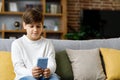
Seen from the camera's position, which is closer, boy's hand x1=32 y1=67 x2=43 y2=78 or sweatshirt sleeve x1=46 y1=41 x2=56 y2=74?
boy's hand x1=32 y1=67 x2=43 y2=78

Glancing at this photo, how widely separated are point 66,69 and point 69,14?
127 inches

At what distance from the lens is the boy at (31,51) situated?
2.27 meters

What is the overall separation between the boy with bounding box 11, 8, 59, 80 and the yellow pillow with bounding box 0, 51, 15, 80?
0.79 ft

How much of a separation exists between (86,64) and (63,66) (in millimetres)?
250

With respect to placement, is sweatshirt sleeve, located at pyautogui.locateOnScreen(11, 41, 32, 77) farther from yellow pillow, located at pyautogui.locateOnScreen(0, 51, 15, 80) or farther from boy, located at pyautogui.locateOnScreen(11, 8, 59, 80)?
yellow pillow, located at pyautogui.locateOnScreen(0, 51, 15, 80)

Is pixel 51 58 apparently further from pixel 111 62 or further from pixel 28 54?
pixel 111 62

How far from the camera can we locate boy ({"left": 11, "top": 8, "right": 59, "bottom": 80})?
2.27 meters

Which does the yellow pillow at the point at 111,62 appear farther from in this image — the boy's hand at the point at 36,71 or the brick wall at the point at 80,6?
the brick wall at the point at 80,6

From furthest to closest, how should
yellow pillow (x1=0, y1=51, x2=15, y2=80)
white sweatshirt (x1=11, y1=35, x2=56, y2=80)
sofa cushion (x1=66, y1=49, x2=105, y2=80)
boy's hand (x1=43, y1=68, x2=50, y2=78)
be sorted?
1. sofa cushion (x1=66, y1=49, x2=105, y2=80)
2. yellow pillow (x1=0, y1=51, x2=15, y2=80)
3. white sweatshirt (x1=11, y1=35, x2=56, y2=80)
4. boy's hand (x1=43, y1=68, x2=50, y2=78)

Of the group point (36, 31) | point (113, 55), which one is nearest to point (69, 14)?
point (113, 55)

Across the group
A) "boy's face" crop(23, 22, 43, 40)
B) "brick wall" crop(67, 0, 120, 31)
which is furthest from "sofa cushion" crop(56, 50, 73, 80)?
"brick wall" crop(67, 0, 120, 31)

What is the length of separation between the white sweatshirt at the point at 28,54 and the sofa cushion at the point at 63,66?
0.34 m

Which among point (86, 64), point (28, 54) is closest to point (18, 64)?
point (28, 54)

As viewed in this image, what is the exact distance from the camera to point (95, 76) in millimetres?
2758
